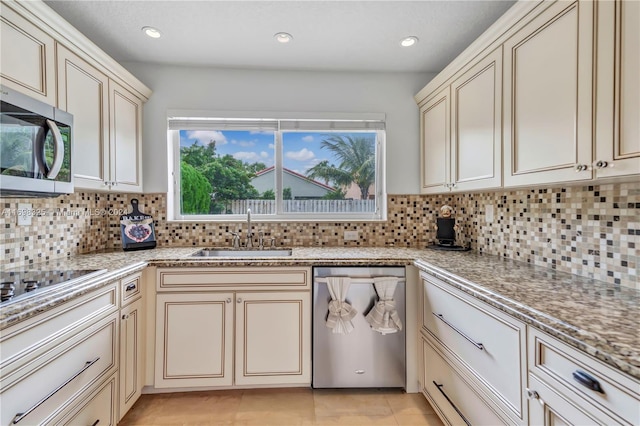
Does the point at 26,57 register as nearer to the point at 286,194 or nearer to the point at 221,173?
the point at 221,173

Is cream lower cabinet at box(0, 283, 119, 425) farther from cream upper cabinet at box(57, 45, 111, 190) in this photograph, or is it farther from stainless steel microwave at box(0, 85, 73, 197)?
cream upper cabinet at box(57, 45, 111, 190)

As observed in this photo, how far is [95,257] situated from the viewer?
77.9 inches

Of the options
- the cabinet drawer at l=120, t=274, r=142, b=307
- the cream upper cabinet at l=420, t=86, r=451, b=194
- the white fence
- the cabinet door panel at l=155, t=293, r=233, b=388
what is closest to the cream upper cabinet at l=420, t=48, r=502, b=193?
the cream upper cabinet at l=420, t=86, r=451, b=194

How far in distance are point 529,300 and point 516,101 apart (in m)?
0.96

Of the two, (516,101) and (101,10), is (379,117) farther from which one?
(101,10)

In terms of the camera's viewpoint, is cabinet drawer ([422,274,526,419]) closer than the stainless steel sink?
Yes

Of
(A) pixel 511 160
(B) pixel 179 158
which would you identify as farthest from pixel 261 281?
(A) pixel 511 160

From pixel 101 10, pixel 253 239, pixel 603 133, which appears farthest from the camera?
pixel 253 239

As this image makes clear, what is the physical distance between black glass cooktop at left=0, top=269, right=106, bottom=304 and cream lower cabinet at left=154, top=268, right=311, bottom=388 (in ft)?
1.57

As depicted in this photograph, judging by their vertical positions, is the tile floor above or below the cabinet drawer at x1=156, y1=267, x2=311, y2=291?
below

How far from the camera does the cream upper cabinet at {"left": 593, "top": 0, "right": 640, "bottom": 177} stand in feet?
3.10

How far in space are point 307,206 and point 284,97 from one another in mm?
942

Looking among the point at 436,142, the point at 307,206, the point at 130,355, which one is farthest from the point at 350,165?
the point at 130,355

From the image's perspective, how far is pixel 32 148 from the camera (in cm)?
127
